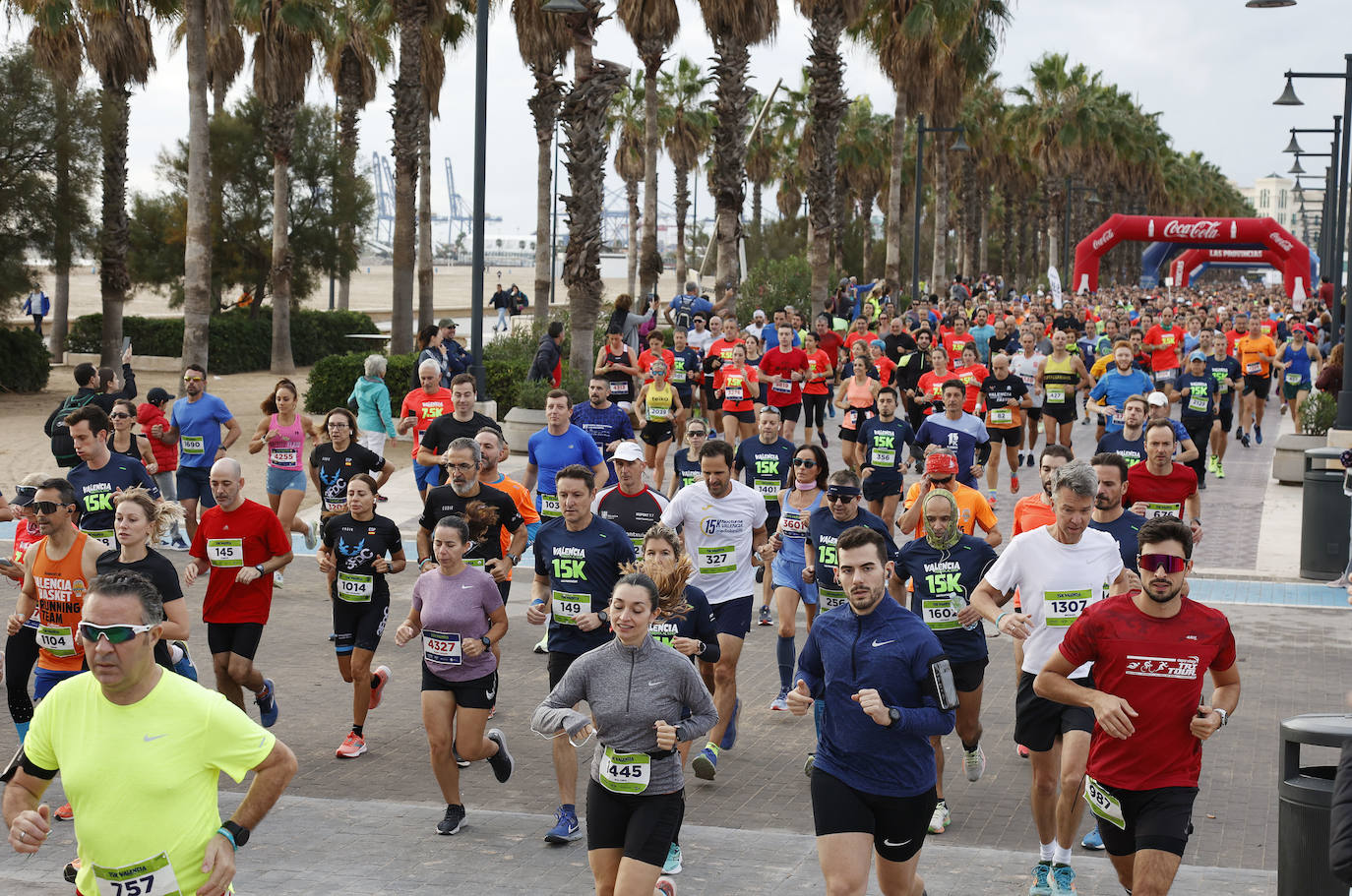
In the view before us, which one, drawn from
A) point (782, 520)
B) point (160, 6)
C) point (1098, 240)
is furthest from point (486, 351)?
point (1098, 240)

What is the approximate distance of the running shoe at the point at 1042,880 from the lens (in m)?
6.45

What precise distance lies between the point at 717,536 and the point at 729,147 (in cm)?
2291

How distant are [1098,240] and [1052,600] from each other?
159 feet

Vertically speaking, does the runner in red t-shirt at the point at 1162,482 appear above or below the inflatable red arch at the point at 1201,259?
below

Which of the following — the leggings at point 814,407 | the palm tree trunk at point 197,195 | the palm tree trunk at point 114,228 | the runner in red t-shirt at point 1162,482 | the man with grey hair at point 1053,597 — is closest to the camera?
the man with grey hair at point 1053,597

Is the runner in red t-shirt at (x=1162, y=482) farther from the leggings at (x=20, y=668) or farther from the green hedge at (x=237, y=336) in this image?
the green hedge at (x=237, y=336)

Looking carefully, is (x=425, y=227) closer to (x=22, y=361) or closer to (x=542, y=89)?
(x=542, y=89)

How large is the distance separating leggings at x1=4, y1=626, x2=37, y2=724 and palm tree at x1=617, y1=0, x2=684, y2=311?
23768 mm

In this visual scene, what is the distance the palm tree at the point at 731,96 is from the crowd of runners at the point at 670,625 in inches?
679

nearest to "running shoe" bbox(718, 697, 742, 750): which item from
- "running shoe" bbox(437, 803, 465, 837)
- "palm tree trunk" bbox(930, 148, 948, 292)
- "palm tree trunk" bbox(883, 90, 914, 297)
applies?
"running shoe" bbox(437, 803, 465, 837)

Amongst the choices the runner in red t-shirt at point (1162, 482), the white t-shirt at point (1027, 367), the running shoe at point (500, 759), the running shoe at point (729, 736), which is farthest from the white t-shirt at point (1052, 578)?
the white t-shirt at point (1027, 367)

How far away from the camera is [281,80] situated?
33250 mm

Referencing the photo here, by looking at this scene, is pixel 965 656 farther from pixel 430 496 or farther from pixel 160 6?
pixel 160 6

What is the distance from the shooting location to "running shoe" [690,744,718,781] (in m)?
8.23
